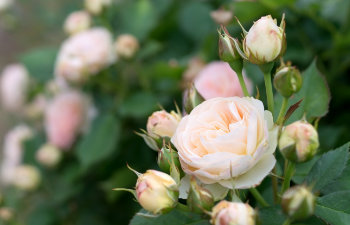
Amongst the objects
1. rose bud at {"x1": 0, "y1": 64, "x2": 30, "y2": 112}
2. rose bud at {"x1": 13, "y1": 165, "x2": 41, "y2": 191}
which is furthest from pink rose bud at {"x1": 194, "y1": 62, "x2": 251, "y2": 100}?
rose bud at {"x1": 0, "y1": 64, "x2": 30, "y2": 112}

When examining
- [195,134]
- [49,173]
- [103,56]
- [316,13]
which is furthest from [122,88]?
[195,134]

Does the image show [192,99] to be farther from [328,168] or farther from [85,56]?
→ [85,56]

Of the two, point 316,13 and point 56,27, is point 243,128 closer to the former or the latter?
point 316,13

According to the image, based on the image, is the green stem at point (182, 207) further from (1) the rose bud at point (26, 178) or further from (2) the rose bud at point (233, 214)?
(1) the rose bud at point (26, 178)

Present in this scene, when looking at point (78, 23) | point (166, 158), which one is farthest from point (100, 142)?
point (166, 158)

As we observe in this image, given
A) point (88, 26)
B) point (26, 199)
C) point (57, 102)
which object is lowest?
point (26, 199)

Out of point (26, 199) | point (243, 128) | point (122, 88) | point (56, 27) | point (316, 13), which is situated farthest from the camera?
point (56, 27)

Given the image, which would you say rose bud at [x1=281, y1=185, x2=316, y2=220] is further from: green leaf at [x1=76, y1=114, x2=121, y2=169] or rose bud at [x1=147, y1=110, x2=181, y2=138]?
green leaf at [x1=76, y1=114, x2=121, y2=169]
